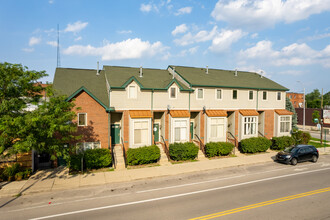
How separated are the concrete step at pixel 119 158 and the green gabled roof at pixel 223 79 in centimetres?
1031

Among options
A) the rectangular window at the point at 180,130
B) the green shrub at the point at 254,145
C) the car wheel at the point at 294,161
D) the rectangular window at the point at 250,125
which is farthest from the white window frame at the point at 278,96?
the rectangular window at the point at 180,130

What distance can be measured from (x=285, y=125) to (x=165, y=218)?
23.9 metres

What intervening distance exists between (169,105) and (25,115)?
12896mm

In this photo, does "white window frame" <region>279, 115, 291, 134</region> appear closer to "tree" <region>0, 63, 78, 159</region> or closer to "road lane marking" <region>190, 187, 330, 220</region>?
"road lane marking" <region>190, 187, 330, 220</region>

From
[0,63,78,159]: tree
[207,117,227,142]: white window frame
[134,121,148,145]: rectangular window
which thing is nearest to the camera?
[0,63,78,159]: tree

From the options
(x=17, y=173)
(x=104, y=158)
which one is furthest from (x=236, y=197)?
(x=17, y=173)

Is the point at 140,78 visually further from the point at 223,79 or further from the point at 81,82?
the point at 223,79

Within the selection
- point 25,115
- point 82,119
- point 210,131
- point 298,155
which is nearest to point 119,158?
point 82,119

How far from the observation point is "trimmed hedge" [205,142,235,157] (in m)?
21.5

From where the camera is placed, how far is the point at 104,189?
13625 millimetres

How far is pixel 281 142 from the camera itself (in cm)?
2519

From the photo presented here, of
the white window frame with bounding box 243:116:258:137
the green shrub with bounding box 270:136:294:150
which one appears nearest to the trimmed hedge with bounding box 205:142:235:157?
the white window frame with bounding box 243:116:258:137

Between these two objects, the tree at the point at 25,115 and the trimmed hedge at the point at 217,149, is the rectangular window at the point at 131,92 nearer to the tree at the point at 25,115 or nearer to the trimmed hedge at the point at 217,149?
the tree at the point at 25,115

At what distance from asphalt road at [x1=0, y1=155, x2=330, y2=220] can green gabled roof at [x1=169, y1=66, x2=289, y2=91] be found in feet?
37.6
